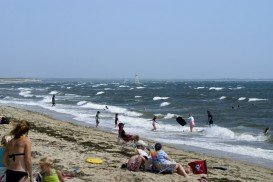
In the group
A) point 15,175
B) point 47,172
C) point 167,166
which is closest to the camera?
point 15,175

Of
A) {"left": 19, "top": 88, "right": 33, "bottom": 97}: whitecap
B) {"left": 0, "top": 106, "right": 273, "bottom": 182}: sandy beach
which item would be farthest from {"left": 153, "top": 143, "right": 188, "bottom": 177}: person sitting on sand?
{"left": 19, "top": 88, "right": 33, "bottom": 97}: whitecap


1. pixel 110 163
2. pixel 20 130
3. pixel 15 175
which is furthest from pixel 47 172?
pixel 110 163

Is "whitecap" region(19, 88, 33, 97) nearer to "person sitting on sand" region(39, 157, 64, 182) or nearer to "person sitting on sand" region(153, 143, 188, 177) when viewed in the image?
"person sitting on sand" region(153, 143, 188, 177)

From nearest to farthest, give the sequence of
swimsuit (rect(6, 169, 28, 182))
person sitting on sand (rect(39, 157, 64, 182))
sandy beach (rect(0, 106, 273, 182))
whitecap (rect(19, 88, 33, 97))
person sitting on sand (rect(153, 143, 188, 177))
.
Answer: swimsuit (rect(6, 169, 28, 182)) < person sitting on sand (rect(39, 157, 64, 182)) < sandy beach (rect(0, 106, 273, 182)) < person sitting on sand (rect(153, 143, 188, 177)) < whitecap (rect(19, 88, 33, 97))

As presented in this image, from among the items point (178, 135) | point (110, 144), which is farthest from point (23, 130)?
point (178, 135)

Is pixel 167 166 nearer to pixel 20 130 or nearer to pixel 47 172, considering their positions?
pixel 47 172

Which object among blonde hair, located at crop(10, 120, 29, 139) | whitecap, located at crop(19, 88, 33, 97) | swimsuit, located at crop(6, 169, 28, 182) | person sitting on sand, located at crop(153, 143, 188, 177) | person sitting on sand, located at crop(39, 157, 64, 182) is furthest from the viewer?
whitecap, located at crop(19, 88, 33, 97)

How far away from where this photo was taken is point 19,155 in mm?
6547

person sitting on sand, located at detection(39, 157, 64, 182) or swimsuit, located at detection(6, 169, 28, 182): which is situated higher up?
swimsuit, located at detection(6, 169, 28, 182)

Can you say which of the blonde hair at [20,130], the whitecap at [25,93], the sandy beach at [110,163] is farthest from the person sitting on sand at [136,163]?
the whitecap at [25,93]

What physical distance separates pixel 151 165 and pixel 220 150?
26.4 feet

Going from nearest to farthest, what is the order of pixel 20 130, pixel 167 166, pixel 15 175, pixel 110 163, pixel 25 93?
pixel 20 130 → pixel 15 175 → pixel 167 166 → pixel 110 163 → pixel 25 93

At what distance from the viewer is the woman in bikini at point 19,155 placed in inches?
255

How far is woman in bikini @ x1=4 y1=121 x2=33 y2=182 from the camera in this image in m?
6.49
